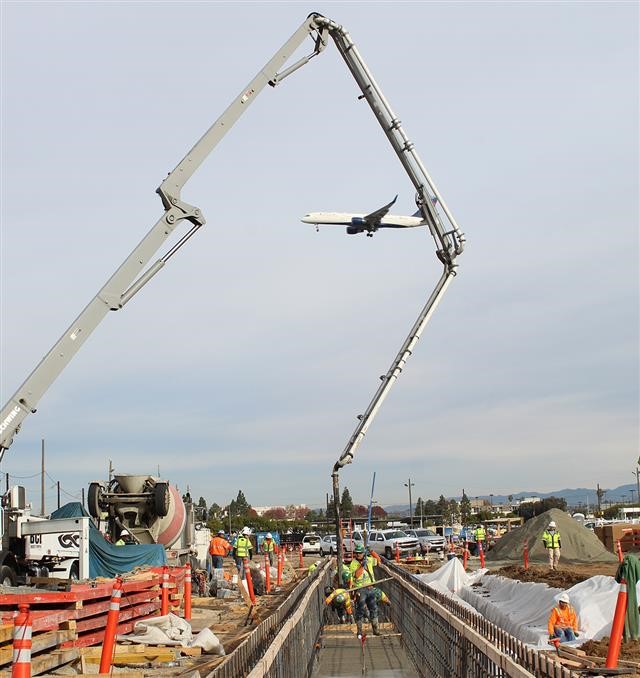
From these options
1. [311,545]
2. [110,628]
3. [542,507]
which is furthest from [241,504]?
[110,628]

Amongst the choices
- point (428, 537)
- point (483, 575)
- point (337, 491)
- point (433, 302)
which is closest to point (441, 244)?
point (433, 302)

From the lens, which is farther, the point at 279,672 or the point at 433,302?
the point at 433,302

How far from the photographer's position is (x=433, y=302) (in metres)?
27.9

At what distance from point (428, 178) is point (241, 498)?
133918 mm

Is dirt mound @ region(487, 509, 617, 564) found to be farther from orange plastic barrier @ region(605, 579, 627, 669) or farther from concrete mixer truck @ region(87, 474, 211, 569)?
orange plastic barrier @ region(605, 579, 627, 669)

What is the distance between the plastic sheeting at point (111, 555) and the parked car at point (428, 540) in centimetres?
3014

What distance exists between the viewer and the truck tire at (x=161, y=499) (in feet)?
78.7

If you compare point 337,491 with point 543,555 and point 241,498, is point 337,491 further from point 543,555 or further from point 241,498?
point 241,498

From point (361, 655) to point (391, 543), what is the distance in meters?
32.1

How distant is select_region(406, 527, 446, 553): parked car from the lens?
50.5 m

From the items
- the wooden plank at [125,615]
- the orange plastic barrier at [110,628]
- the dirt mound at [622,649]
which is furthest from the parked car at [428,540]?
the orange plastic barrier at [110,628]

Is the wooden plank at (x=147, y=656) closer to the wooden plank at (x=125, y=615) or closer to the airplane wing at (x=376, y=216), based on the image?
the wooden plank at (x=125, y=615)

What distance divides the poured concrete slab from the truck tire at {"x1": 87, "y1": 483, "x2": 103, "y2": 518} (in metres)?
7.59

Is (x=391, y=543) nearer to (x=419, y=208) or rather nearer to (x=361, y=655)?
(x=419, y=208)
